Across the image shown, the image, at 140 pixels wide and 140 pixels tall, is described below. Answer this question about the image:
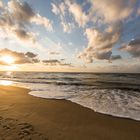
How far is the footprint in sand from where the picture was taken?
472cm

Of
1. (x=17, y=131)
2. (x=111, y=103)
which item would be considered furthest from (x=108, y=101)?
(x=17, y=131)

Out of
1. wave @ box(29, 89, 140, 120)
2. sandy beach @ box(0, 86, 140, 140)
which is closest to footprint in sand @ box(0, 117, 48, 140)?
sandy beach @ box(0, 86, 140, 140)

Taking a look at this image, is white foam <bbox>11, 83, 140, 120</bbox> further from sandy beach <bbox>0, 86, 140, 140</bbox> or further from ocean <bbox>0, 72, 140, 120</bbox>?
sandy beach <bbox>0, 86, 140, 140</bbox>

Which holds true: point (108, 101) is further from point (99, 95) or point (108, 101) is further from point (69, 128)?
point (69, 128)

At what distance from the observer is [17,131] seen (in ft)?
16.7

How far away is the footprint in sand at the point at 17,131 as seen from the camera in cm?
472

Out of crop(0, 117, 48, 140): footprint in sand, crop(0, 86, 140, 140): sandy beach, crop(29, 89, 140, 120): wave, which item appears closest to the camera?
crop(0, 117, 48, 140): footprint in sand

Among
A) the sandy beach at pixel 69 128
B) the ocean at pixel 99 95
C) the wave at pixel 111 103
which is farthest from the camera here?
the ocean at pixel 99 95

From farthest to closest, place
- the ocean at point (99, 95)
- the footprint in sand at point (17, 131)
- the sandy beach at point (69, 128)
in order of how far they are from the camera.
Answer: the ocean at point (99, 95) < the sandy beach at point (69, 128) < the footprint in sand at point (17, 131)

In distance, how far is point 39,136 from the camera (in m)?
4.95

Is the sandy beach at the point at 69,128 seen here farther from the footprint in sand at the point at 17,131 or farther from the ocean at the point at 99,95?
the ocean at the point at 99,95

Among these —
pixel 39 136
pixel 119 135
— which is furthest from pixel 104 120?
pixel 39 136

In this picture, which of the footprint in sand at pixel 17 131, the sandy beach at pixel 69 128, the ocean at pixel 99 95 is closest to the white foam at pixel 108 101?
the ocean at pixel 99 95

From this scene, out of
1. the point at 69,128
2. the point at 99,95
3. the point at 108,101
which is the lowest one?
the point at 69,128
